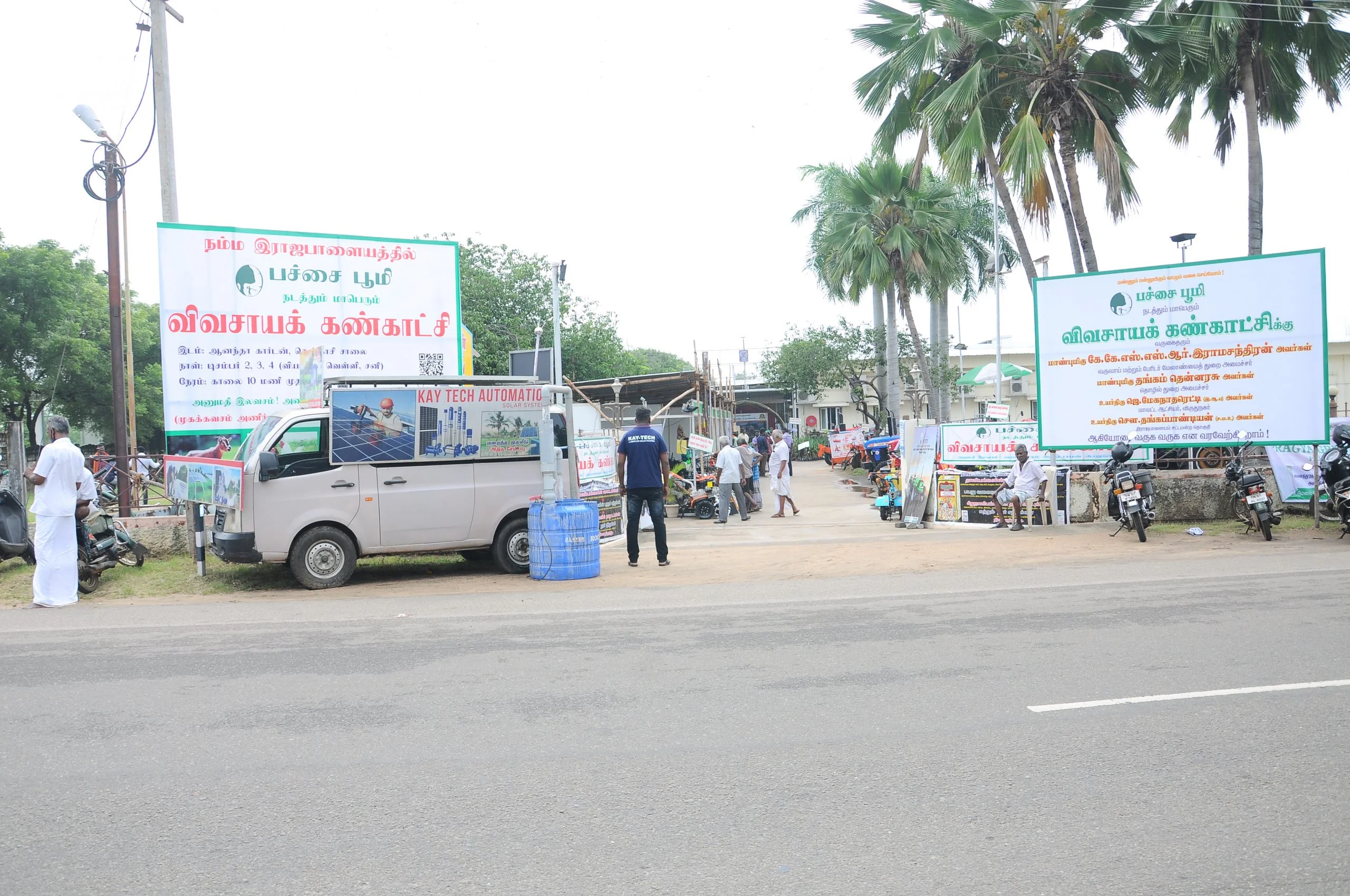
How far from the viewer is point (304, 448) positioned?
11117mm

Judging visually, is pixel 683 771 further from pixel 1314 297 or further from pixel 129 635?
pixel 1314 297

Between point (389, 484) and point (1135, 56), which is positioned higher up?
point (1135, 56)

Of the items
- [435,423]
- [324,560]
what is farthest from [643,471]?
[324,560]

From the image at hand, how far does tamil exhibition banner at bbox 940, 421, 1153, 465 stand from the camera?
17031 millimetres

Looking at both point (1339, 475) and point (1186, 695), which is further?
point (1339, 475)

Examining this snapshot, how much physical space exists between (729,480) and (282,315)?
909 centimetres

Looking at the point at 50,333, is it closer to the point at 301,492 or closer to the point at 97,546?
the point at 97,546

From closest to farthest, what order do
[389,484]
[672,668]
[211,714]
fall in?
[211,714]
[672,668]
[389,484]

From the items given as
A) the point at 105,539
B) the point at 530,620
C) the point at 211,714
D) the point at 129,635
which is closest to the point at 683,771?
the point at 211,714

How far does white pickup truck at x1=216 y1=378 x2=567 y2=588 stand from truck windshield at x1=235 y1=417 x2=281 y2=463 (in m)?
0.02

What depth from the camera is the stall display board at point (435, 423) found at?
1115cm

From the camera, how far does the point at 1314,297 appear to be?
1441 centimetres

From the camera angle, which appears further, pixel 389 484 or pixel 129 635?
pixel 389 484

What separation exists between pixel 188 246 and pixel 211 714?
10133mm
